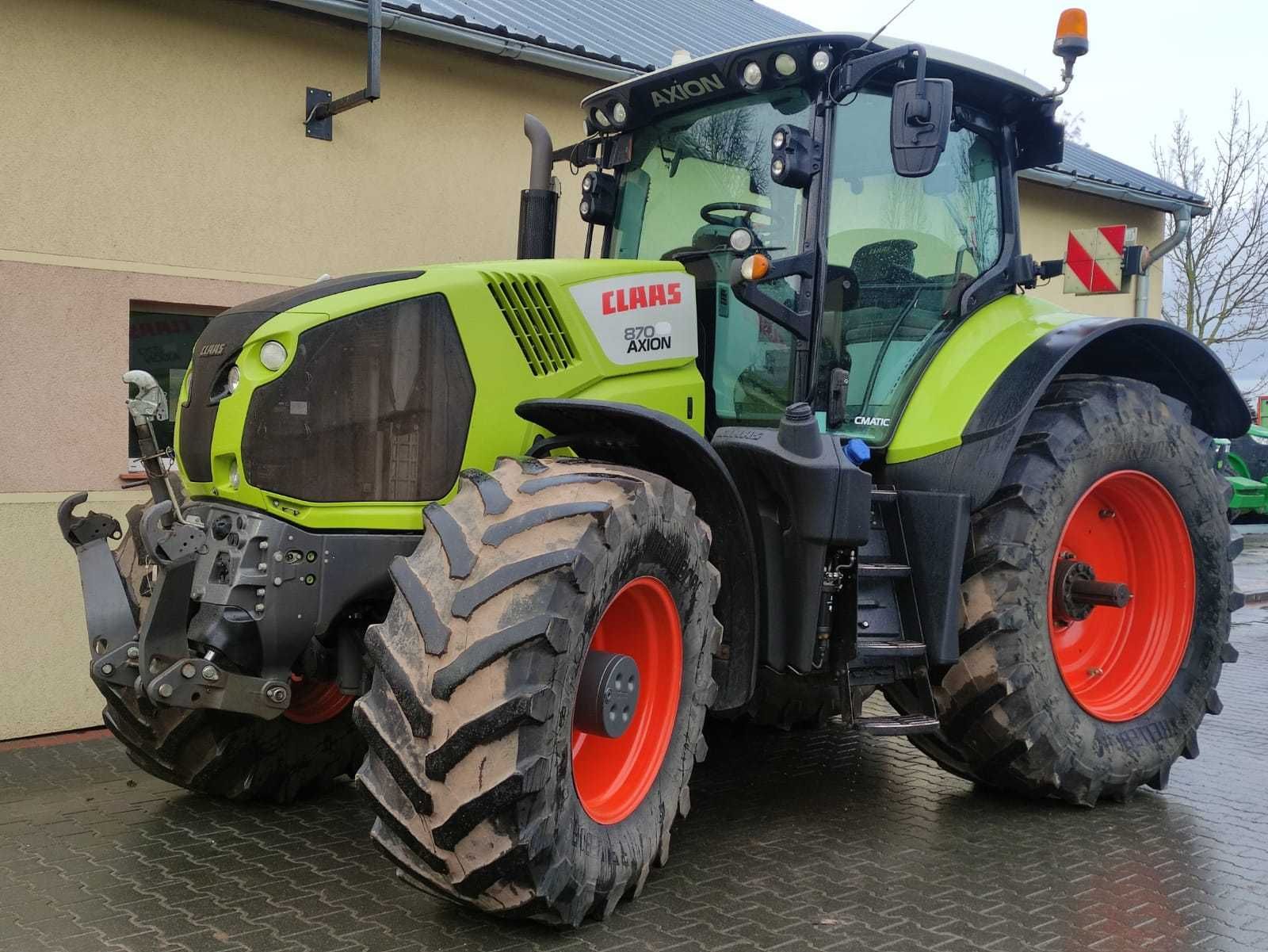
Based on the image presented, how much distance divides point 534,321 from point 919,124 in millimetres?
1414

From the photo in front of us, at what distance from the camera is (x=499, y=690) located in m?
3.47

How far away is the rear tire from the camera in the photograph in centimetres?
491

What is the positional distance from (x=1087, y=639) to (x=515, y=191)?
4.38m

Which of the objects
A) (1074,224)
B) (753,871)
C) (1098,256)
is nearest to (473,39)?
(753,871)

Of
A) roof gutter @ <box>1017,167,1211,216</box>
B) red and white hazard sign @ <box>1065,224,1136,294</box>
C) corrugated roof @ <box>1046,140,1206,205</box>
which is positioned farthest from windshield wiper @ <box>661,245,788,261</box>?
corrugated roof @ <box>1046,140,1206,205</box>

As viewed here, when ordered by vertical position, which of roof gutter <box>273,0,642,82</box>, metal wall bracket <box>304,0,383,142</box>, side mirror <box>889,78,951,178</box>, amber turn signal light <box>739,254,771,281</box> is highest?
roof gutter <box>273,0,642,82</box>

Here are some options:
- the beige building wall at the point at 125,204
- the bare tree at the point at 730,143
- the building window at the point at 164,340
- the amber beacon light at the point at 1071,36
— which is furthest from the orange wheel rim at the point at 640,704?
the building window at the point at 164,340

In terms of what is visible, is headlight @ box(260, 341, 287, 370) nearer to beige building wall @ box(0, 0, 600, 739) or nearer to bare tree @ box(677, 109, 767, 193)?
bare tree @ box(677, 109, 767, 193)

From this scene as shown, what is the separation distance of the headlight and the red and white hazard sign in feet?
27.5

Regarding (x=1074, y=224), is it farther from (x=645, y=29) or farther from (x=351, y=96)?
(x=351, y=96)

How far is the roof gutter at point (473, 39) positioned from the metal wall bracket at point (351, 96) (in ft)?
0.37

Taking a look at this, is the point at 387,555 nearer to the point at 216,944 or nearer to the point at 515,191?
the point at 216,944

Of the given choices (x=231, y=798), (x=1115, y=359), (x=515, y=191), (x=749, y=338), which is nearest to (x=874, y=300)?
(x=749, y=338)

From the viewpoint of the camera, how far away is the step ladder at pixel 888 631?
15.5 feet
